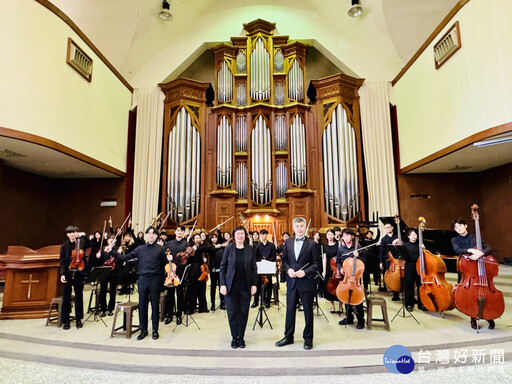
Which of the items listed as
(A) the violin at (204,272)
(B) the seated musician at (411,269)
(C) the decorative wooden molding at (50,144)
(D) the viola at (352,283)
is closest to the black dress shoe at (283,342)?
(D) the viola at (352,283)

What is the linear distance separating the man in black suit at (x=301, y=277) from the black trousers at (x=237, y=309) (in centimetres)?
46

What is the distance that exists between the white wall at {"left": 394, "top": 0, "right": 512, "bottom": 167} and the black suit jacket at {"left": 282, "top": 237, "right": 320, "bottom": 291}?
4130 millimetres

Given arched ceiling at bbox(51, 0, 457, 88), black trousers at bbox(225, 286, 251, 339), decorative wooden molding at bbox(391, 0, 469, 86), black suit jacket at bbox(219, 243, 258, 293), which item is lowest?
black trousers at bbox(225, 286, 251, 339)

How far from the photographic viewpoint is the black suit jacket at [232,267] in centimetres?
375

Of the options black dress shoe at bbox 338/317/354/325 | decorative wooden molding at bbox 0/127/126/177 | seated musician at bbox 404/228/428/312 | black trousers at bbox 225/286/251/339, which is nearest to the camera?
black trousers at bbox 225/286/251/339

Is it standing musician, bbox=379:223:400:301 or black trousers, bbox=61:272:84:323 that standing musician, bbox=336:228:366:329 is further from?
black trousers, bbox=61:272:84:323

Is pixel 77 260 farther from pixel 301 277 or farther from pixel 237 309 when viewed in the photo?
pixel 301 277

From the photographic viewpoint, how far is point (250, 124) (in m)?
9.45

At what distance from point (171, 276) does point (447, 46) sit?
22.0 ft

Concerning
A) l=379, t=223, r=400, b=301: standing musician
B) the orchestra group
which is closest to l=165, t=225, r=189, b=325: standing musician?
the orchestra group

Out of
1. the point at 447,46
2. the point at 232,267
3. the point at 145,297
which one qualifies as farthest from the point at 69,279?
the point at 447,46

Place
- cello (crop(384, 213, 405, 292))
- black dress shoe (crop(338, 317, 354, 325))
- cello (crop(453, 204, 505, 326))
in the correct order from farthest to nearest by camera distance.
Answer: cello (crop(384, 213, 405, 292)) < black dress shoe (crop(338, 317, 354, 325)) < cello (crop(453, 204, 505, 326))

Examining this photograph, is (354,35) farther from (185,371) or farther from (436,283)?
(185,371)

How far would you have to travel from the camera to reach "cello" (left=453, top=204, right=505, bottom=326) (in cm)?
379
